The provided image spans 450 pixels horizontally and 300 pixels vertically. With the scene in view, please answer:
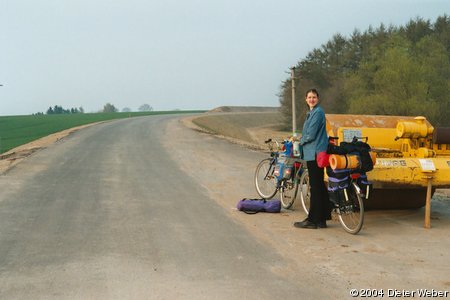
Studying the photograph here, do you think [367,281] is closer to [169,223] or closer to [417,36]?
[169,223]

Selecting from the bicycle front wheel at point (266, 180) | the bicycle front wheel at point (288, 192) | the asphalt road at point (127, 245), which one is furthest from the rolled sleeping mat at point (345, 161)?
the bicycle front wheel at point (266, 180)

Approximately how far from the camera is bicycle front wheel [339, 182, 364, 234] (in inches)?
255

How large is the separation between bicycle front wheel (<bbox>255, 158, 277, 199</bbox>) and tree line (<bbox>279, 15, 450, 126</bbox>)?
3050 cm

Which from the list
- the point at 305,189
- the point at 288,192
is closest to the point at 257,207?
the point at 288,192

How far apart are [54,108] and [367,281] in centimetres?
9554

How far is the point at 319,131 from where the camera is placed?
6.85 m

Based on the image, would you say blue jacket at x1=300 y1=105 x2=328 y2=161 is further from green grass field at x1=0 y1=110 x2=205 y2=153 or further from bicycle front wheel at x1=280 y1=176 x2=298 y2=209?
green grass field at x1=0 y1=110 x2=205 y2=153

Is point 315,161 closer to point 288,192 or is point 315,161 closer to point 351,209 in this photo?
point 351,209

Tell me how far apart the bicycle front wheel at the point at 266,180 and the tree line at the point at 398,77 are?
30501 mm

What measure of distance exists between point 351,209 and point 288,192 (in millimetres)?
1857

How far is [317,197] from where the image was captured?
22.6ft

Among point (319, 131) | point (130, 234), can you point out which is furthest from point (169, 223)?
point (319, 131)

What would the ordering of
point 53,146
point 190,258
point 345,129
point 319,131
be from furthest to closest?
1. point 53,146
2. point 345,129
3. point 319,131
4. point 190,258

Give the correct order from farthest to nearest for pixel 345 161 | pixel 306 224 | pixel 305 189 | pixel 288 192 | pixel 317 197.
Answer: pixel 288 192 < pixel 305 189 < pixel 317 197 < pixel 306 224 < pixel 345 161
